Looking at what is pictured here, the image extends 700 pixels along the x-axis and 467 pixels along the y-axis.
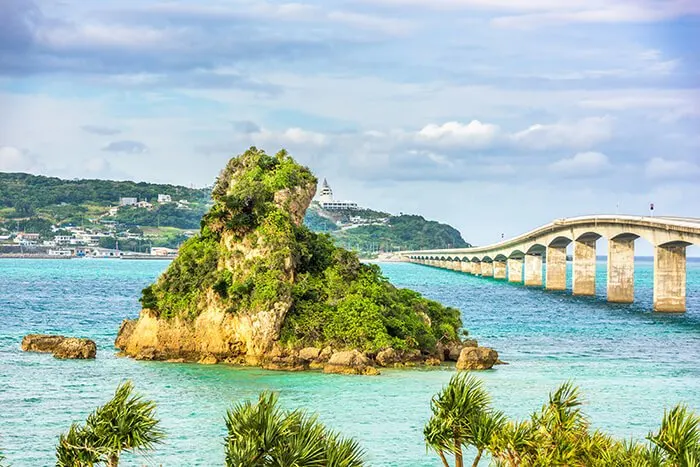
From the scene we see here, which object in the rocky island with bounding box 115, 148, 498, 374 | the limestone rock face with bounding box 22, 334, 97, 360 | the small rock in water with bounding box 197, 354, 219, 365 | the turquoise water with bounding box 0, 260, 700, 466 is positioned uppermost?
the rocky island with bounding box 115, 148, 498, 374

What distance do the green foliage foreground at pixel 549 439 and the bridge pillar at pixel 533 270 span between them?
13829 cm

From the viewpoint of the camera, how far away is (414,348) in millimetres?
59406

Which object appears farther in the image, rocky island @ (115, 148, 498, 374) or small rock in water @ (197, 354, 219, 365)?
rocky island @ (115, 148, 498, 374)

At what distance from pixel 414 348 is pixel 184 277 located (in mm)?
12328

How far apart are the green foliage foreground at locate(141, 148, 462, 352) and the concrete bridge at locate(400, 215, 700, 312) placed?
1360 inches

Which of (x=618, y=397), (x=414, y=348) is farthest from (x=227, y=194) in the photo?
(x=618, y=397)

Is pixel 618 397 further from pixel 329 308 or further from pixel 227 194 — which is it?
pixel 227 194

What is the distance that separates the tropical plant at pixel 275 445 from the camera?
25.0m

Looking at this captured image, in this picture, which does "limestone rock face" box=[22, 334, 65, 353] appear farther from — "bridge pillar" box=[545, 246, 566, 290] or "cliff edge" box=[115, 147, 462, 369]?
"bridge pillar" box=[545, 246, 566, 290]

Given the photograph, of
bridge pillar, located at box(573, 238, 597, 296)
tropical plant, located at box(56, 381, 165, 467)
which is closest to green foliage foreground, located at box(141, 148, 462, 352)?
tropical plant, located at box(56, 381, 165, 467)

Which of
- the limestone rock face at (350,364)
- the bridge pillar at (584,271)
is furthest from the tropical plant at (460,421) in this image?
the bridge pillar at (584,271)

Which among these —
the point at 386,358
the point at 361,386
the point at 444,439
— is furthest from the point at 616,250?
the point at 444,439

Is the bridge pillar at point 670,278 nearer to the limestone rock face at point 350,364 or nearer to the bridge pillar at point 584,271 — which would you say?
the bridge pillar at point 584,271

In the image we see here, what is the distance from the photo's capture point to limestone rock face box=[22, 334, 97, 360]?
60438 mm
